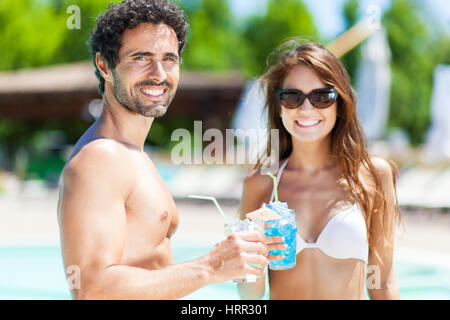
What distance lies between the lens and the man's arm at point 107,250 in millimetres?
1541

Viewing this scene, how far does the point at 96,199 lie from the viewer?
1578 millimetres

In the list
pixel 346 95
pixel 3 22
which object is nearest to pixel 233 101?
pixel 3 22

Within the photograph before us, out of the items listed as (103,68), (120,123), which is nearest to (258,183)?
(120,123)

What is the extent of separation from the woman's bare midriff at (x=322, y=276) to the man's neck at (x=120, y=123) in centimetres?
108

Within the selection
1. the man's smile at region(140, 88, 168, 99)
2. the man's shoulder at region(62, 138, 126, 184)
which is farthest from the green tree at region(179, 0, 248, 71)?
the man's shoulder at region(62, 138, 126, 184)

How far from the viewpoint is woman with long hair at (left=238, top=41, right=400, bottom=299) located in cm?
252

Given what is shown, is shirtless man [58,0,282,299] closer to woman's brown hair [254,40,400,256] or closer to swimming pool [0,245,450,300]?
woman's brown hair [254,40,400,256]

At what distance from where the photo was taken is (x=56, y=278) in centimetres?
732

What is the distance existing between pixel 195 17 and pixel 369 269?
112 feet

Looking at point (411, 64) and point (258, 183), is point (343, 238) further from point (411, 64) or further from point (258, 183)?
point (411, 64)

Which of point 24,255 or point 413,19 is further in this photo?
point 413,19

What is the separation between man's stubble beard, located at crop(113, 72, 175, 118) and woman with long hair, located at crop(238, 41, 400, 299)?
0.85 meters

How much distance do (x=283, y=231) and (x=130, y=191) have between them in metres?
0.65
